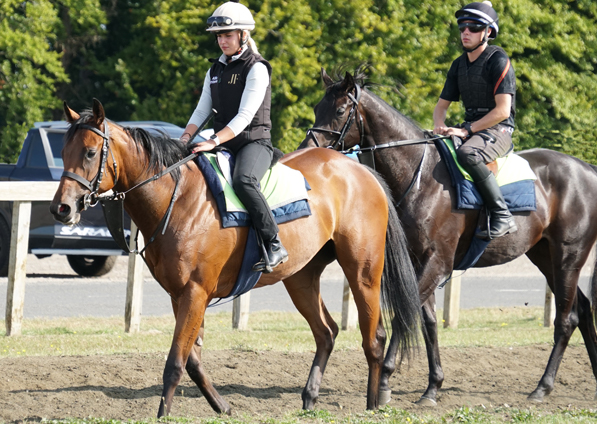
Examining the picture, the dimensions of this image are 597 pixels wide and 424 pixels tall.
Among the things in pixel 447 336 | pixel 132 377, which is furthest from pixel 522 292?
pixel 132 377

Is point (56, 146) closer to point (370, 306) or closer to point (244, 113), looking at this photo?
point (370, 306)

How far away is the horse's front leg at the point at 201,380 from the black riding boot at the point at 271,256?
25.6 inches

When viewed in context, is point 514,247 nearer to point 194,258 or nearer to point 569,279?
point 569,279

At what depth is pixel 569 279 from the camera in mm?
8398

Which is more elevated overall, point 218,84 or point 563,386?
point 218,84

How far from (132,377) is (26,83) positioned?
1625 cm

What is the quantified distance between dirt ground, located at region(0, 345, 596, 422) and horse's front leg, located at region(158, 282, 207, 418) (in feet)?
2.37

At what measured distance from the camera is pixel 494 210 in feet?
25.1

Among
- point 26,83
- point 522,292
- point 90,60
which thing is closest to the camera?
point 522,292

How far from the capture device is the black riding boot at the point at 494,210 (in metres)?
7.58

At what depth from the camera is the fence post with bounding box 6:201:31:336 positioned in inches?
364

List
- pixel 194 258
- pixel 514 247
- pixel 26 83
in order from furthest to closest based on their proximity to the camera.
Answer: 1. pixel 26 83
2. pixel 514 247
3. pixel 194 258

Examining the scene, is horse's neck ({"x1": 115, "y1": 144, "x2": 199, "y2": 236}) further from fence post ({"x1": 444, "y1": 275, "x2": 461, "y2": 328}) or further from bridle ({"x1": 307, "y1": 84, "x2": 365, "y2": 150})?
fence post ({"x1": 444, "y1": 275, "x2": 461, "y2": 328})

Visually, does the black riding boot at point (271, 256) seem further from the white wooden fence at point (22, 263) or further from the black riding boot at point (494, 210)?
the white wooden fence at point (22, 263)
